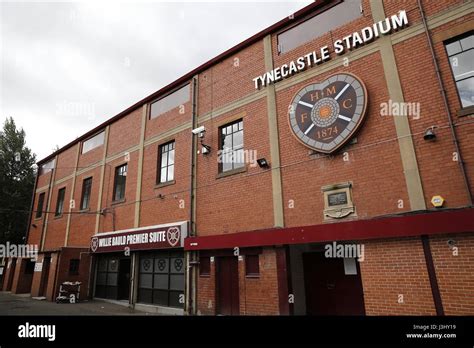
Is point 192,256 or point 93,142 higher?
point 93,142

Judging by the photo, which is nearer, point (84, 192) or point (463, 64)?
point (463, 64)

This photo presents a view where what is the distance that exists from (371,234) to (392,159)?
6.73 ft

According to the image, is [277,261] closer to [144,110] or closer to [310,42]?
[310,42]

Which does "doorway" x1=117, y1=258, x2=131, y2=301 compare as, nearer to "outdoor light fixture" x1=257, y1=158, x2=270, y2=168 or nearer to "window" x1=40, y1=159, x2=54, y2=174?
"outdoor light fixture" x1=257, y1=158, x2=270, y2=168

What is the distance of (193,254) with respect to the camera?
36.7 feet

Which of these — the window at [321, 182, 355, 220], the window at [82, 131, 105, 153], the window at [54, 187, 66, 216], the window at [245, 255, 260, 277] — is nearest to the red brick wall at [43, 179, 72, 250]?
the window at [54, 187, 66, 216]

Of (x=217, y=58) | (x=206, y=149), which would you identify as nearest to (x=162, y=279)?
(x=206, y=149)

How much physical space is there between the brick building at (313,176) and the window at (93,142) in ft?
14.5

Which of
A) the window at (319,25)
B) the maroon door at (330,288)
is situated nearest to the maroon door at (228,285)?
the maroon door at (330,288)

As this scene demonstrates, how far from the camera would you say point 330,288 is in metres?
9.59

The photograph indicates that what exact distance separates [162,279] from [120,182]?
21.5 ft

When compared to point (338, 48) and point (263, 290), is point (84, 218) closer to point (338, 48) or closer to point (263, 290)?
point (263, 290)

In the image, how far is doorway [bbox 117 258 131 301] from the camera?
576 inches

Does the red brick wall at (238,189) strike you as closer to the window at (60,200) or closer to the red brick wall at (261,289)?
the red brick wall at (261,289)
